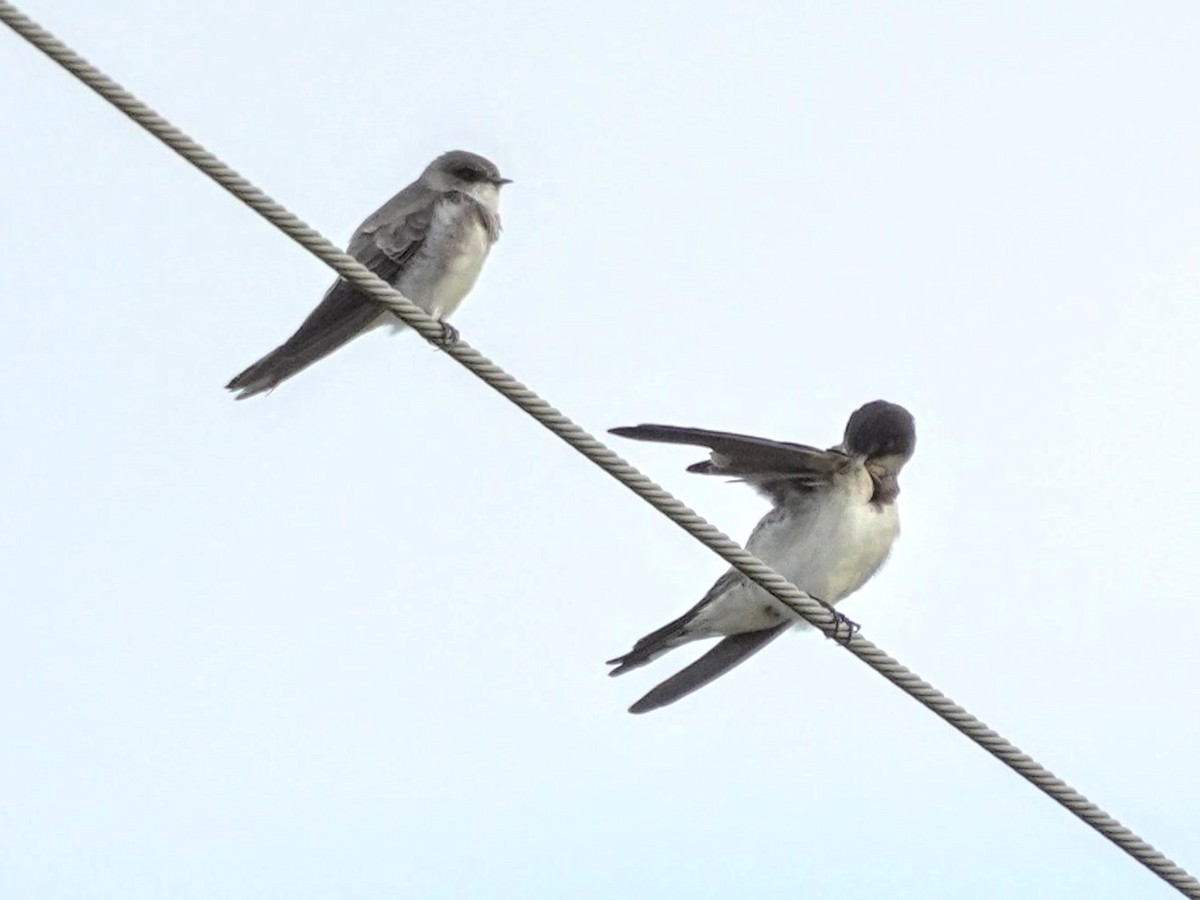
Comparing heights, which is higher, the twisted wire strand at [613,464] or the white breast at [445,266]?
the white breast at [445,266]

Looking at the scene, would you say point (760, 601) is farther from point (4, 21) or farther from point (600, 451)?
point (4, 21)

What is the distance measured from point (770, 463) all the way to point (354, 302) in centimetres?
170

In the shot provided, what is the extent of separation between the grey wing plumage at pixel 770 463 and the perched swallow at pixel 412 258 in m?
1.41

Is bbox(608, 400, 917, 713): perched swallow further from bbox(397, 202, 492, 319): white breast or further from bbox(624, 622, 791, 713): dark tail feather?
bbox(397, 202, 492, 319): white breast

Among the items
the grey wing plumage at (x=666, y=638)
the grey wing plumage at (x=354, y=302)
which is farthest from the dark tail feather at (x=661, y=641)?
the grey wing plumage at (x=354, y=302)

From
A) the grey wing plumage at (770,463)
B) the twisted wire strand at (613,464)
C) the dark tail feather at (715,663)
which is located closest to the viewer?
the twisted wire strand at (613,464)

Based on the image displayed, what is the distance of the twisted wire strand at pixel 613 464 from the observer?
4621mm

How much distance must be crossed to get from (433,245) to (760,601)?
168cm

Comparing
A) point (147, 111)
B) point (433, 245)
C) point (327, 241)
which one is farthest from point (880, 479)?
point (147, 111)

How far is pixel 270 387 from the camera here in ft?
23.9

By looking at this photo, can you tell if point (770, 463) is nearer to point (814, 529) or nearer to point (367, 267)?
point (814, 529)

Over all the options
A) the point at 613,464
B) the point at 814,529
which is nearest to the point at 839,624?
the point at 814,529

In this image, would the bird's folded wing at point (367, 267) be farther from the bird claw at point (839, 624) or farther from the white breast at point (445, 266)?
the bird claw at point (839, 624)

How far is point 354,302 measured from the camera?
7512mm
